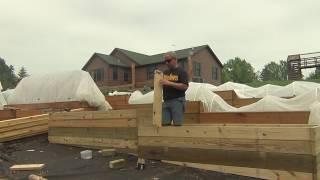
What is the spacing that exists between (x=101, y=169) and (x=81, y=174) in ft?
1.33

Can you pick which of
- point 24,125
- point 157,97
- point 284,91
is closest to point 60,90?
point 24,125

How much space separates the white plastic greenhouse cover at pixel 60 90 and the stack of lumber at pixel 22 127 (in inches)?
81.9

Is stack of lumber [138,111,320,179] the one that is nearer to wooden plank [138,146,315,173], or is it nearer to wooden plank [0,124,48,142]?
wooden plank [138,146,315,173]

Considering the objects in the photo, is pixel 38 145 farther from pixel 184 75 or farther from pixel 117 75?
pixel 117 75

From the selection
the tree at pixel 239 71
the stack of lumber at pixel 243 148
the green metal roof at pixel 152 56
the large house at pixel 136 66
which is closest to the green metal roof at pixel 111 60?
the large house at pixel 136 66

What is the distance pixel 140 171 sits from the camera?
639cm

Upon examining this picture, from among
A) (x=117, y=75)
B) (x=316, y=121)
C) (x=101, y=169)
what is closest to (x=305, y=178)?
(x=316, y=121)

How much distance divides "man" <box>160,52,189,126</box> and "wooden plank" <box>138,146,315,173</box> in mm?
559

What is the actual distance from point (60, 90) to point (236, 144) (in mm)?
8788

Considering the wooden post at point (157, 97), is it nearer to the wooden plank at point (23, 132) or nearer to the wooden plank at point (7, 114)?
the wooden plank at point (23, 132)

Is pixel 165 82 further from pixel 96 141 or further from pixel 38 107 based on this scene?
pixel 38 107

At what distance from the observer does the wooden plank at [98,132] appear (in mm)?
7805

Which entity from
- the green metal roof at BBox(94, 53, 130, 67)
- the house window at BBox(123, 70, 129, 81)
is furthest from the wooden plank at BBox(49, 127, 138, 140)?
the house window at BBox(123, 70, 129, 81)

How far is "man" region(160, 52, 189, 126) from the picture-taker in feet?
21.4
